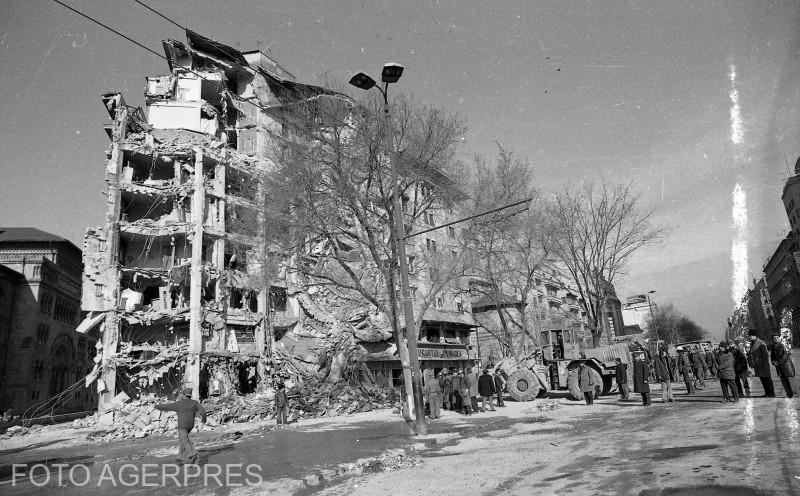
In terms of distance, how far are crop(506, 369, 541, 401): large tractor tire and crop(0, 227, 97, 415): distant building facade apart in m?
34.5

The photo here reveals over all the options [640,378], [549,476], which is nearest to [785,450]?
[549,476]

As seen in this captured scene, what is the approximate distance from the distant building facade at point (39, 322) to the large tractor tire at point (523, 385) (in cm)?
3447

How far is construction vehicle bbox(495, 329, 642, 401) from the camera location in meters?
20.7

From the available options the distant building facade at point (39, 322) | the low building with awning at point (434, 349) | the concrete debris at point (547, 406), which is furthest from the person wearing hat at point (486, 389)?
the distant building facade at point (39, 322)

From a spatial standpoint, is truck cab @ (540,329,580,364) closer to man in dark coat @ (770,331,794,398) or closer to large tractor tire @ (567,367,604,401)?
large tractor tire @ (567,367,604,401)

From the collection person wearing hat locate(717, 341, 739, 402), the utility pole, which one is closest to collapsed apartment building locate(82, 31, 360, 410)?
the utility pole

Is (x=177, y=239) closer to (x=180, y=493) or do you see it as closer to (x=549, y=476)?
(x=180, y=493)

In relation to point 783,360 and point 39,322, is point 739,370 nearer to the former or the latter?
point 783,360

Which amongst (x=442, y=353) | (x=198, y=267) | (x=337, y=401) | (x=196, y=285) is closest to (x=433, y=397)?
(x=337, y=401)

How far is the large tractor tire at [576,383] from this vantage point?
19.7 metres

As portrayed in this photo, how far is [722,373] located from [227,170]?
2962 cm

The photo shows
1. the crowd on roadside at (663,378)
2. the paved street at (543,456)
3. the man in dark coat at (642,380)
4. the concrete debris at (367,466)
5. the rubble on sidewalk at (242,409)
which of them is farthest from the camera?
the rubble on sidewalk at (242,409)

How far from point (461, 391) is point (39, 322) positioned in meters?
44.1

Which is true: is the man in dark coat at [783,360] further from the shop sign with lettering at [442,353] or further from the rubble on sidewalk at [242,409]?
the shop sign with lettering at [442,353]
